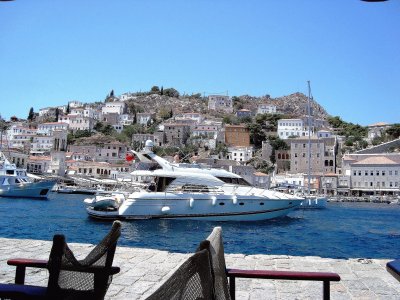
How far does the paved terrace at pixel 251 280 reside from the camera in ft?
15.6

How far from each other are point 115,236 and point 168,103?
13697 centimetres

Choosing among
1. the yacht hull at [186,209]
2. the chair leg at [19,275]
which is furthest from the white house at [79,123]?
the chair leg at [19,275]

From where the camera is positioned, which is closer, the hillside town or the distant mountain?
the hillside town

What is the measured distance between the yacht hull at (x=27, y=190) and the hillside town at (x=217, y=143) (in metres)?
9.59

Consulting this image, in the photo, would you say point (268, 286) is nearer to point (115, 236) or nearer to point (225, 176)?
point (115, 236)

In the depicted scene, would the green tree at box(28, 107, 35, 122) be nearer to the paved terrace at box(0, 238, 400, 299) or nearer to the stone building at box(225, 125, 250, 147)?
the stone building at box(225, 125, 250, 147)

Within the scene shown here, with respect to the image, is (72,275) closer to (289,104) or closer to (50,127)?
(50,127)

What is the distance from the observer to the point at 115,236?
2887 mm

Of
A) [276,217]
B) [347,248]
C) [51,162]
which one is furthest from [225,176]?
[51,162]

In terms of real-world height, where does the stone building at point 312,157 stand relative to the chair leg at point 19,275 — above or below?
above

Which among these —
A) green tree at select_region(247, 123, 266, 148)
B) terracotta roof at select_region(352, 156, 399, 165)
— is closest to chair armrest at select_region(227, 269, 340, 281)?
terracotta roof at select_region(352, 156, 399, 165)

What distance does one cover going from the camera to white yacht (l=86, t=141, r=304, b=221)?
21.2 metres

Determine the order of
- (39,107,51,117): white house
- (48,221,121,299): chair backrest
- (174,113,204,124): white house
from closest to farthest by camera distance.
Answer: (48,221,121,299): chair backrest
(174,113,204,124): white house
(39,107,51,117): white house

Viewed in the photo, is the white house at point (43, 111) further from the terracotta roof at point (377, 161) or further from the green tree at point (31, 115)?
the terracotta roof at point (377, 161)
